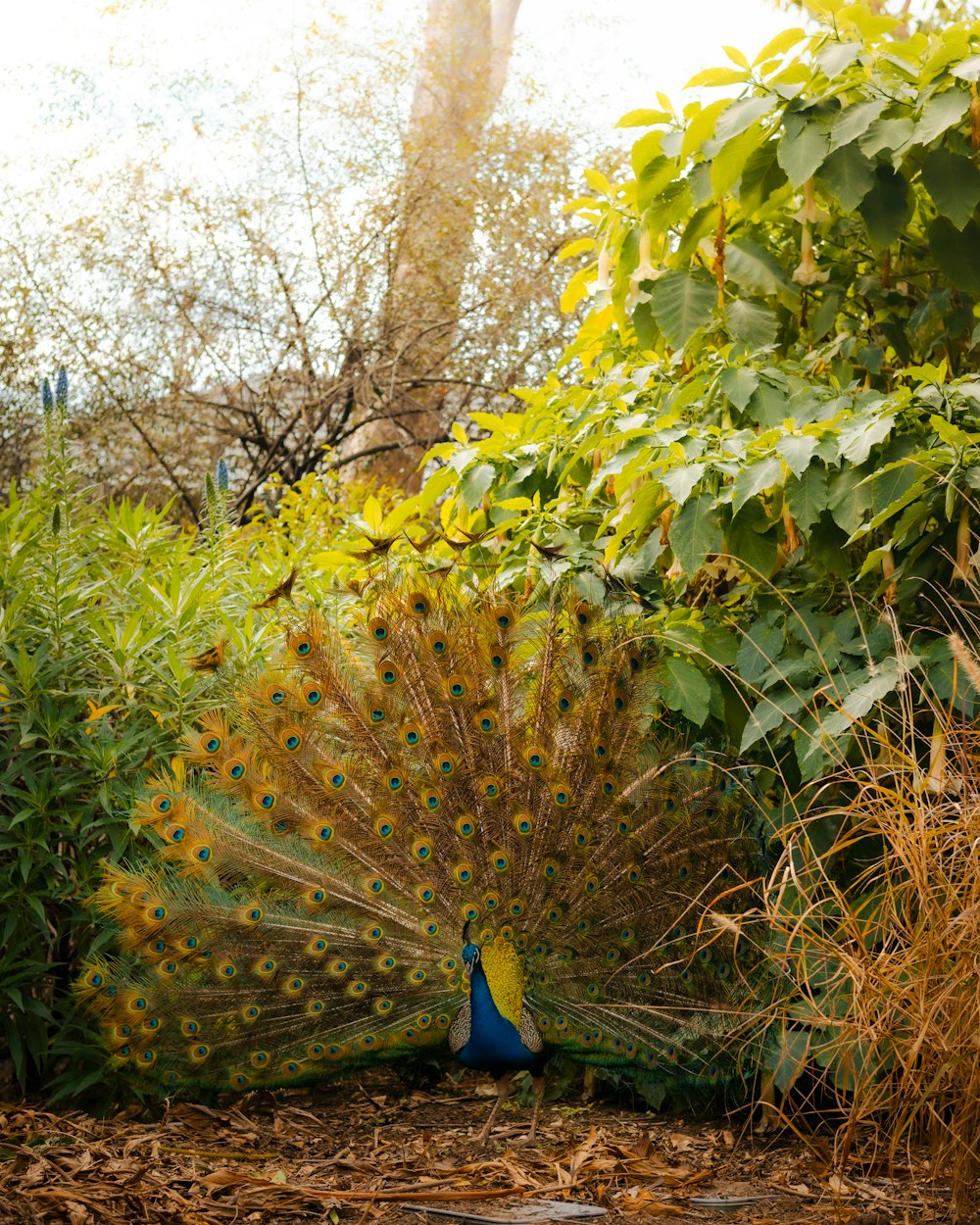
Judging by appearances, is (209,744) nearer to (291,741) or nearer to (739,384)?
(291,741)

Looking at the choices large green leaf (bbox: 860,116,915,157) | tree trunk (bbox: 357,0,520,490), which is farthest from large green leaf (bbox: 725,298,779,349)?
tree trunk (bbox: 357,0,520,490)

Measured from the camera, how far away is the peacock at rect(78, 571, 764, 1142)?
136 inches

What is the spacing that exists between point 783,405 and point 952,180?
2.42 feet

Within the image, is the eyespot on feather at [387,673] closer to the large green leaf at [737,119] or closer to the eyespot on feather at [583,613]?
the eyespot on feather at [583,613]

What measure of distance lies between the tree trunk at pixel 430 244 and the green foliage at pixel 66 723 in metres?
5.49

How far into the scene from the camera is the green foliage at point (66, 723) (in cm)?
373

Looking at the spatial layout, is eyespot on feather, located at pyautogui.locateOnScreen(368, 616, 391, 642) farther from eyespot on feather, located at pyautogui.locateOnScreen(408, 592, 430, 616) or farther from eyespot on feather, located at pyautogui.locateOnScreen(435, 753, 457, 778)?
eyespot on feather, located at pyautogui.locateOnScreen(435, 753, 457, 778)

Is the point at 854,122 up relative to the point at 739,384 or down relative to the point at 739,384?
up

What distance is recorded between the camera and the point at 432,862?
3559 millimetres

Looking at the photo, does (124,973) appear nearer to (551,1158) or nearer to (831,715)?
(551,1158)

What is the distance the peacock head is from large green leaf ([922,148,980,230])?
2367mm

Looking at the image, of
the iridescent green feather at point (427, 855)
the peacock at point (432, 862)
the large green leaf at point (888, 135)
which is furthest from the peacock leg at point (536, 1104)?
the large green leaf at point (888, 135)

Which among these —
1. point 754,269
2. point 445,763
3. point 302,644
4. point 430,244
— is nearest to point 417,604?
point 302,644

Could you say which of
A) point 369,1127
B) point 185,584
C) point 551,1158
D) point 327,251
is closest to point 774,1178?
point 551,1158
